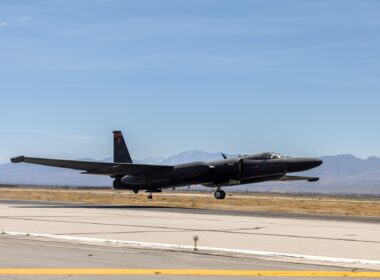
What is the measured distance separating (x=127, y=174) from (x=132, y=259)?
35.8 metres

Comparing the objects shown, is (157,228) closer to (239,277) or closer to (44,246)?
(44,246)

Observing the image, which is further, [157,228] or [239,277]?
[157,228]

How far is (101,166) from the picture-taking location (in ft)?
143

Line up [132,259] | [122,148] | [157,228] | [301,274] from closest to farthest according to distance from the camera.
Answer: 1. [301,274]
2. [132,259]
3. [157,228]
4. [122,148]

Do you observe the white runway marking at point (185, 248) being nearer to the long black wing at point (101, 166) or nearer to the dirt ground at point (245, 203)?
the dirt ground at point (245, 203)

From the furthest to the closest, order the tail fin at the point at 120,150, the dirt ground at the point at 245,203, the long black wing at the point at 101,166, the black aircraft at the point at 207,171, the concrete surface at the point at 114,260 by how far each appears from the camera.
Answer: the tail fin at the point at 120,150, the black aircraft at the point at 207,171, the long black wing at the point at 101,166, the dirt ground at the point at 245,203, the concrete surface at the point at 114,260

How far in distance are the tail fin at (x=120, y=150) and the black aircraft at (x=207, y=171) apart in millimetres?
8121

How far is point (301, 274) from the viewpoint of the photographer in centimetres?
1114

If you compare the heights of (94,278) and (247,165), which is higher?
(247,165)

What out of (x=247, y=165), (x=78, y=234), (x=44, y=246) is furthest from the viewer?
(x=247, y=165)

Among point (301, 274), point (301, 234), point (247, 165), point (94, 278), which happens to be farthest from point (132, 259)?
point (247, 165)

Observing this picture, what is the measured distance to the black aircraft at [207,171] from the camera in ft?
146

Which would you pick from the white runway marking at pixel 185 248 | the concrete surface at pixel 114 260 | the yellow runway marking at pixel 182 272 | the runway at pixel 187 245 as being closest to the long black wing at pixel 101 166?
the runway at pixel 187 245

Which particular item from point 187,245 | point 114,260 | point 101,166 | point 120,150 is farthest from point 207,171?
point 114,260
